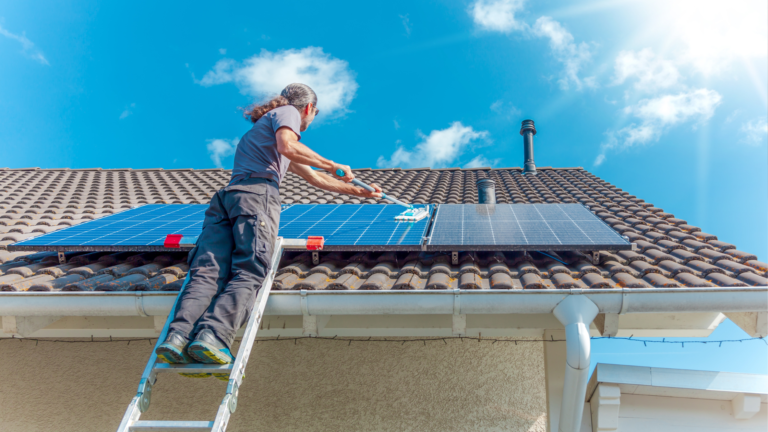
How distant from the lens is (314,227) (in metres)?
4.33

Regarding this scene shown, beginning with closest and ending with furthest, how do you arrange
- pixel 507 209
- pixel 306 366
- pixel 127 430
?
pixel 127 430, pixel 306 366, pixel 507 209

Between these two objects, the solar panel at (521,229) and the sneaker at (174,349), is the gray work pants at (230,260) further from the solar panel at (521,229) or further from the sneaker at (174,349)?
the solar panel at (521,229)

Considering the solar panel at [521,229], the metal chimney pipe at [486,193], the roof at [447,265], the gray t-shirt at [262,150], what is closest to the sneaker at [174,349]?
the roof at [447,265]

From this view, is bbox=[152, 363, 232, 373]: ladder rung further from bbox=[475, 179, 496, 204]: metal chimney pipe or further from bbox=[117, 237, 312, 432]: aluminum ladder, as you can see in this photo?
bbox=[475, 179, 496, 204]: metal chimney pipe

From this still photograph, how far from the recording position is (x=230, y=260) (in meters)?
3.00

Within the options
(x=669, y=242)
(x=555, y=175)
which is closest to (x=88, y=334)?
(x=669, y=242)

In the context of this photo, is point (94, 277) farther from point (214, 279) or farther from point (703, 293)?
point (703, 293)

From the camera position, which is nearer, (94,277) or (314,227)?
(94,277)

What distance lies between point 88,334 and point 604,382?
484 centimetres

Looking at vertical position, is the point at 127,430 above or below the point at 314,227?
below

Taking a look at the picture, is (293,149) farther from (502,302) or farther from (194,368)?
(502,302)

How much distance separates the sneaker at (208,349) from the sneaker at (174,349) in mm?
43

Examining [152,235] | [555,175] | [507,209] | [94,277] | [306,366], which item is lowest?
[306,366]

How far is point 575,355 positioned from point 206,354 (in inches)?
86.5
